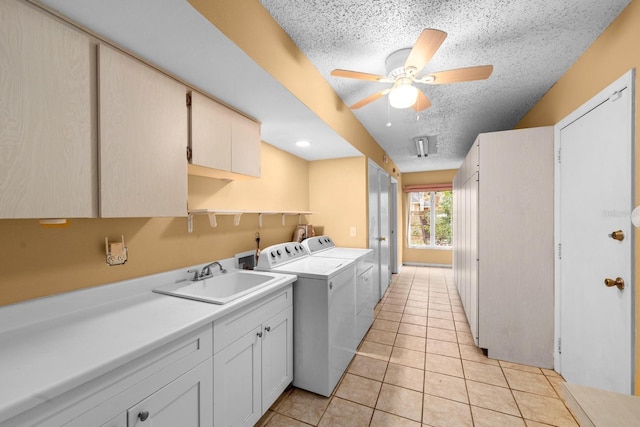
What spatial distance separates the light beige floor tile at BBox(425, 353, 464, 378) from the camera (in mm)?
2158

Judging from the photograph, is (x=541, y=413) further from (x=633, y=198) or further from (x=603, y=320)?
(x=633, y=198)

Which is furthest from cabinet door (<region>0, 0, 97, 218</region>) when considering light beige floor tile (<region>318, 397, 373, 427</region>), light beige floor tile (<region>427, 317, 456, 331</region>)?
light beige floor tile (<region>427, 317, 456, 331</region>)

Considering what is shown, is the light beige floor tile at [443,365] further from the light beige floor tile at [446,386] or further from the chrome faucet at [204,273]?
the chrome faucet at [204,273]

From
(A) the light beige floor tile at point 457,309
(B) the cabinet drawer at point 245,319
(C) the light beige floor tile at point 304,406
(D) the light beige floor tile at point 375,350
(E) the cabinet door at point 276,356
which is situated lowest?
(D) the light beige floor tile at point 375,350

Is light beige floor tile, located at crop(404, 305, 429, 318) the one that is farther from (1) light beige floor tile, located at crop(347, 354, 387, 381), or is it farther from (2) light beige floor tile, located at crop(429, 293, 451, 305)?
(1) light beige floor tile, located at crop(347, 354, 387, 381)

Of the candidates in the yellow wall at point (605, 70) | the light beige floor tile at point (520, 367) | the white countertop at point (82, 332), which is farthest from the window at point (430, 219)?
the white countertop at point (82, 332)

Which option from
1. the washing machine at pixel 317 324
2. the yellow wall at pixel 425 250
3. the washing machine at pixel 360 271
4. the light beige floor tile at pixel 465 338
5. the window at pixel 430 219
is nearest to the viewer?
the washing machine at pixel 317 324

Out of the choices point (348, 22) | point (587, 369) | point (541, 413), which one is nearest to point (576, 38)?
point (348, 22)

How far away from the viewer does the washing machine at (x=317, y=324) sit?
1.83 m

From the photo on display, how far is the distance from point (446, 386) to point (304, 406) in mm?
1115

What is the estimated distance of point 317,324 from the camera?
1847 millimetres

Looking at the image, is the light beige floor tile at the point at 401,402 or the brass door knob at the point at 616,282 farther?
the light beige floor tile at the point at 401,402

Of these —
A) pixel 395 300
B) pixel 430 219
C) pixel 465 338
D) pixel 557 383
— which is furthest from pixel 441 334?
pixel 430 219

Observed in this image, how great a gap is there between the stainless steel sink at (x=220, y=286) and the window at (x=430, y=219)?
5.43m
